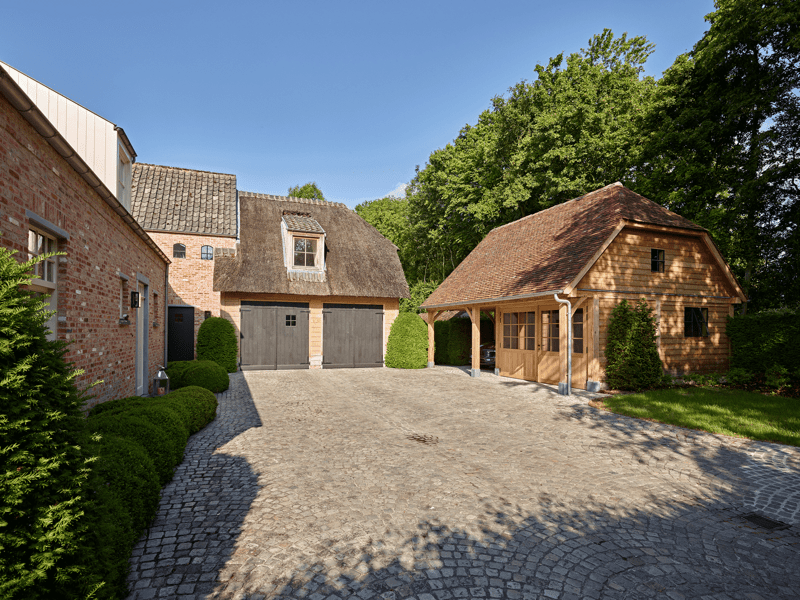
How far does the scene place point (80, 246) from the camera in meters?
6.03

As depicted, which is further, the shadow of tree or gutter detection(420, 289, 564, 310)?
gutter detection(420, 289, 564, 310)

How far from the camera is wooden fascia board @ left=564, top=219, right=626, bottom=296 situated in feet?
37.3

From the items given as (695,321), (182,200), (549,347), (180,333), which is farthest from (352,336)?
(695,321)

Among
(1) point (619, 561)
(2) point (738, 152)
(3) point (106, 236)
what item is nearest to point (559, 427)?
(1) point (619, 561)

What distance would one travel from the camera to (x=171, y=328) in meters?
→ 17.1

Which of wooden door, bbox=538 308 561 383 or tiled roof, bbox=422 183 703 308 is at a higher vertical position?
tiled roof, bbox=422 183 703 308

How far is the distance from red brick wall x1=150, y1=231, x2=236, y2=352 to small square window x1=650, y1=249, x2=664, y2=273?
15736mm

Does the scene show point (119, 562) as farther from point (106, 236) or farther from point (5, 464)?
point (106, 236)

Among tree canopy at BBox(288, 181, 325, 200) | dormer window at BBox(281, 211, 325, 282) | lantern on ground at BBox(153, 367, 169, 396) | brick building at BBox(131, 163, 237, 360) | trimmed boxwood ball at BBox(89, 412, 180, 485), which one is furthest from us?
tree canopy at BBox(288, 181, 325, 200)

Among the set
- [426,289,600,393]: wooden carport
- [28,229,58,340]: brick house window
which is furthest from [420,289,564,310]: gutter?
[28,229,58,340]: brick house window

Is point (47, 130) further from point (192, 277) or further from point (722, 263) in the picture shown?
point (722, 263)

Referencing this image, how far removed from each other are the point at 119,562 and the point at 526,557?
3.09 metres

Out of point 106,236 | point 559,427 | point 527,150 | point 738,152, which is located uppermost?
point 527,150

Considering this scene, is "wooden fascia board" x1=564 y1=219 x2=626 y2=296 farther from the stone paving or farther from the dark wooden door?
the dark wooden door
